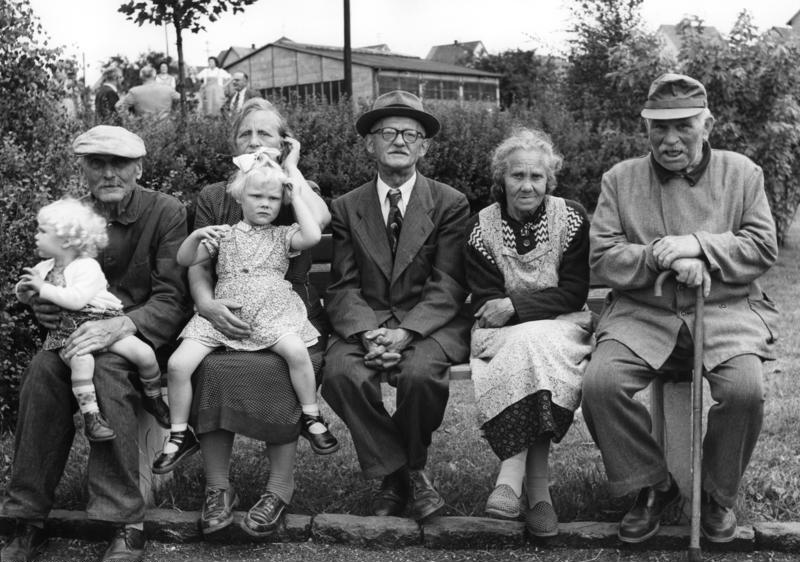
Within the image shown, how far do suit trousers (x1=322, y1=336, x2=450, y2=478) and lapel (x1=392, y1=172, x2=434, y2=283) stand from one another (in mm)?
530

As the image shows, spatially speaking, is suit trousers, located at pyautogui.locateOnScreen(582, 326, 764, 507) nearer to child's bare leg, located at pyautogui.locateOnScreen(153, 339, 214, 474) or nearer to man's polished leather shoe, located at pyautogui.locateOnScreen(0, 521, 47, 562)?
child's bare leg, located at pyautogui.locateOnScreen(153, 339, 214, 474)

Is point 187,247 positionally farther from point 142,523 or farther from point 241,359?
point 142,523

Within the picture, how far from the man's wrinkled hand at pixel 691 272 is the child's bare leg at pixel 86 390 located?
2.31m

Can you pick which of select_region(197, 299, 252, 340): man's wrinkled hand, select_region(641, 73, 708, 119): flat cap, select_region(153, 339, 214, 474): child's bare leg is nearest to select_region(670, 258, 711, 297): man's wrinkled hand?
select_region(641, 73, 708, 119): flat cap

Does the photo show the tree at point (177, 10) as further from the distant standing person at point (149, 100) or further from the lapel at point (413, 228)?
the lapel at point (413, 228)

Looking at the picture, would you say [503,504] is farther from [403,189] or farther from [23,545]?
[23,545]

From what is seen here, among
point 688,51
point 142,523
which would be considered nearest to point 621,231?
point 142,523

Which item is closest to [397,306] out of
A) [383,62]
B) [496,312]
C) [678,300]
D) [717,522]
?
[496,312]

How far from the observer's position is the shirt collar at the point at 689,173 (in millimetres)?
4074

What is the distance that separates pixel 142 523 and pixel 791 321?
5924mm

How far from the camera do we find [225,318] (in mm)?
4062

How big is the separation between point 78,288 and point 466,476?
195 centimetres

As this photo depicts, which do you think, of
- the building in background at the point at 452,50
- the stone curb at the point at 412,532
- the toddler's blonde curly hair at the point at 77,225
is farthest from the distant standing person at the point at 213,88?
the building in background at the point at 452,50

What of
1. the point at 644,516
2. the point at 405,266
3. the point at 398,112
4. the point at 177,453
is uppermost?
the point at 398,112
